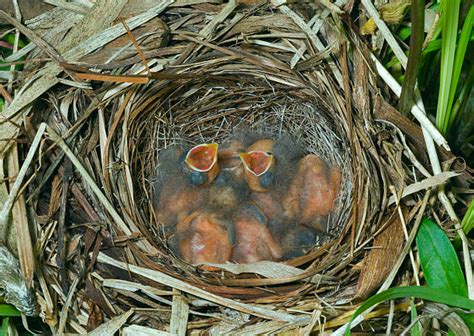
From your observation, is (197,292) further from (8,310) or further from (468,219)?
(468,219)

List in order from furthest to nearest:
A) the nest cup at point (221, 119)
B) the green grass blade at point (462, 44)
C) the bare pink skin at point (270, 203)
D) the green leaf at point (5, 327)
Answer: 1. the bare pink skin at point (270, 203)
2. the nest cup at point (221, 119)
3. the green leaf at point (5, 327)
4. the green grass blade at point (462, 44)

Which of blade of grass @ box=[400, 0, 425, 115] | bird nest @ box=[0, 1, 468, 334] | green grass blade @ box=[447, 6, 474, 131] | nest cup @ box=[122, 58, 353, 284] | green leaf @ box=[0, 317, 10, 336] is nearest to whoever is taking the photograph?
blade of grass @ box=[400, 0, 425, 115]

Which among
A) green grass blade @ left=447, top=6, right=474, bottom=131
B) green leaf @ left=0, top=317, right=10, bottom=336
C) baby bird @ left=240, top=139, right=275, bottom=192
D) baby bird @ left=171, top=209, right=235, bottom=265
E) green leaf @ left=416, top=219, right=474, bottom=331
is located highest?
green grass blade @ left=447, top=6, right=474, bottom=131

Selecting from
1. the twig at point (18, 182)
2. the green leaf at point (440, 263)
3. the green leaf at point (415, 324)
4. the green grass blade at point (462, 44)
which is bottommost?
the green leaf at point (415, 324)

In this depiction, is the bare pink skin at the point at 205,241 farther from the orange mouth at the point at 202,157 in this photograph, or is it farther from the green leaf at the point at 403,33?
the green leaf at the point at 403,33

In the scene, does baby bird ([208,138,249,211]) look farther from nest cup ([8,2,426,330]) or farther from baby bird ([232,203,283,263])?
nest cup ([8,2,426,330])

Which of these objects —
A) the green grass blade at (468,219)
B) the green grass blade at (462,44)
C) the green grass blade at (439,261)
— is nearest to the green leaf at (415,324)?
the green grass blade at (439,261)

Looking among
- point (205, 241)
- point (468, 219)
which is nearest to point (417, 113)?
point (468, 219)

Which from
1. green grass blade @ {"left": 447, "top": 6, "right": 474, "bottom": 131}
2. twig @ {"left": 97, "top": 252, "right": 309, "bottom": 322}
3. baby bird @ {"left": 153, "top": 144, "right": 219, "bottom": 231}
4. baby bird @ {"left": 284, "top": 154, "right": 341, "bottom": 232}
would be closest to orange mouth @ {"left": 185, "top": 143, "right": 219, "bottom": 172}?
baby bird @ {"left": 153, "top": 144, "right": 219, "bottom": 231}
